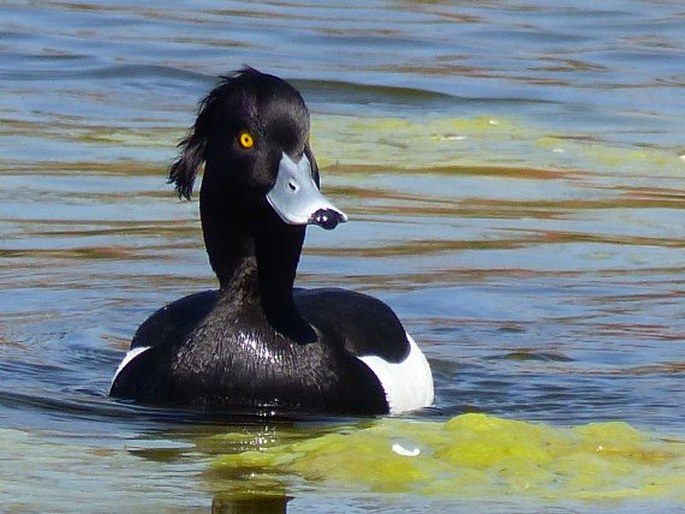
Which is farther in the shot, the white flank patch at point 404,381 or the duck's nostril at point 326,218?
the white flank patch at point 404,381

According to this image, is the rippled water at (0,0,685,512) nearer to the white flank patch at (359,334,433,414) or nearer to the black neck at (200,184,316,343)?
the white flank patch at (359,334,433,414)

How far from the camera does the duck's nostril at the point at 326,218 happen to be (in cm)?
791

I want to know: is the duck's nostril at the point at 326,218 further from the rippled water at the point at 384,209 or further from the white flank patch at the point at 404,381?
the white flank patch at the point at 404,381

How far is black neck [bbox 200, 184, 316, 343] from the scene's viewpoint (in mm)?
8594

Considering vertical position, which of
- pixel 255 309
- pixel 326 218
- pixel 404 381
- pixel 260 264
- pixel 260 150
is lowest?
pixel 404 381

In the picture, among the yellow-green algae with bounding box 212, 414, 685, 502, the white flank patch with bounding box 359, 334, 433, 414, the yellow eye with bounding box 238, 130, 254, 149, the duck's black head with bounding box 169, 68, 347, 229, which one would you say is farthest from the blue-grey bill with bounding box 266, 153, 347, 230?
the white flank patch with bounding box 359, 334, 433, 414

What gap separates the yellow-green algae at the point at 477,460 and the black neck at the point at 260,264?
24.9 inches

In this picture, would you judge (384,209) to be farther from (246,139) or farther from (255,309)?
(246,139)

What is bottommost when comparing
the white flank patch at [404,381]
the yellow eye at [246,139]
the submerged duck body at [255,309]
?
the white flank patch at [404,381]

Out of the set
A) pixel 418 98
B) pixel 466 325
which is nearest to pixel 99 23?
pixel 418 98

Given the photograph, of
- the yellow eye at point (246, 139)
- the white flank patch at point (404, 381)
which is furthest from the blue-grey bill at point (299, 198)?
the white flank patch at point (404, 381)

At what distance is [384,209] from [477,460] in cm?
611

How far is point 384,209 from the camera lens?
1355 cm

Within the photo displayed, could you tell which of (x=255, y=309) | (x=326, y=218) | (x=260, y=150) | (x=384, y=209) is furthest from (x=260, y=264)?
(x=384, y=209)
